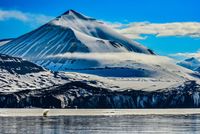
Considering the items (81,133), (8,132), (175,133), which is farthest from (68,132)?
(175,133)

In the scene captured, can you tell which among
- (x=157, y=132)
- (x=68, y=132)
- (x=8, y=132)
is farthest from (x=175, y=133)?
(x=8, y=132)

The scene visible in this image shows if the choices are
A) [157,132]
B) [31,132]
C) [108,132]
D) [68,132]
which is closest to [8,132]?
[31,132]

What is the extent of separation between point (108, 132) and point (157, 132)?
22.0 ft

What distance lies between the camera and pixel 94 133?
82.8m

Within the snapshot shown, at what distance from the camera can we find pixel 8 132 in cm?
8056

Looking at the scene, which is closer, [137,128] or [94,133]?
[94,133]

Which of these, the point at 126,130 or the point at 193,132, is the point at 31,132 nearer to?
the point at 126,130

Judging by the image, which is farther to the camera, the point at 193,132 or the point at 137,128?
the point at 137,128

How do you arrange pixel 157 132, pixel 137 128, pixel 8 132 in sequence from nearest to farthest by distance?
1. pixel 8 132
2. pixel 157 132
3. pixel 137 128

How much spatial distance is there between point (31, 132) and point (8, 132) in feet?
10.1

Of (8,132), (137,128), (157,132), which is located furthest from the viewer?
(137,128)

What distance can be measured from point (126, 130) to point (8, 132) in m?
18.1

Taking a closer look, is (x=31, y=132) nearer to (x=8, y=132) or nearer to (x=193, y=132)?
(x=8, y=132)

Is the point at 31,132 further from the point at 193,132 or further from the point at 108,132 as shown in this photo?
the point at 193,132
